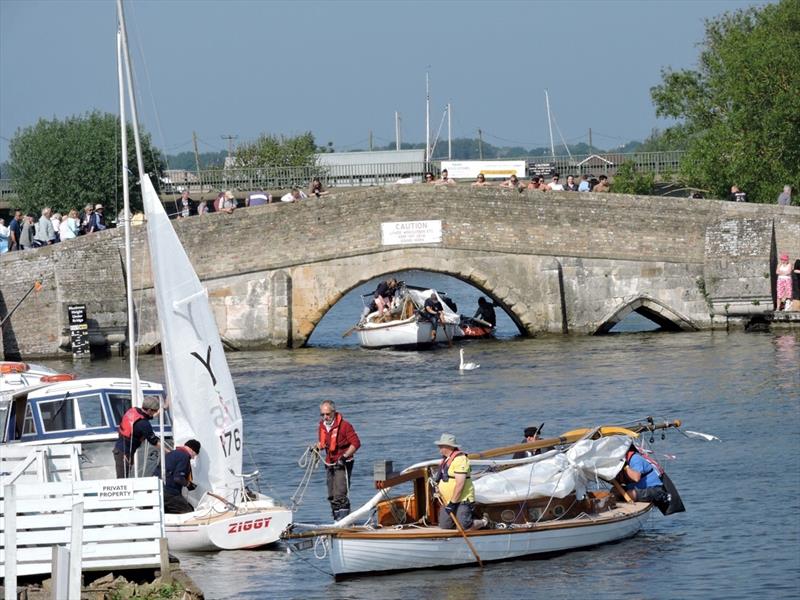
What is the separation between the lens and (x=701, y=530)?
18.6 metres

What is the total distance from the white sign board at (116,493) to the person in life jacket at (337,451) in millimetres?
3720

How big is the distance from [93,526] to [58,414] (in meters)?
5.76

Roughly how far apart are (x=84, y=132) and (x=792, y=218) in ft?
139

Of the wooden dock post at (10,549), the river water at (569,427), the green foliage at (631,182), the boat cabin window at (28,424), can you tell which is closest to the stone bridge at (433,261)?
the river water at (569,427)

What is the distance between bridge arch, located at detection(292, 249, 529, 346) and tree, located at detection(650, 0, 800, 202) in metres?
12.5

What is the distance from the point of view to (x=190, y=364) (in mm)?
18266

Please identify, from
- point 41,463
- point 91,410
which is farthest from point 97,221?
point 41,463

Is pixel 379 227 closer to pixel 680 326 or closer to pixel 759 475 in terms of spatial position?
pixel 680 326

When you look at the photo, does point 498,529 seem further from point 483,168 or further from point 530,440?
point 483,168

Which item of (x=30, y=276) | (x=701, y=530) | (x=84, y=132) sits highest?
(x=84, y=132)

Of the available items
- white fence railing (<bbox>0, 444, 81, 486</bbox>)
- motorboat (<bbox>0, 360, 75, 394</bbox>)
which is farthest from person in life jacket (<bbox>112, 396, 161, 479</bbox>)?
motorboat (<bbox>0, 360, 75, 394</bbox>)

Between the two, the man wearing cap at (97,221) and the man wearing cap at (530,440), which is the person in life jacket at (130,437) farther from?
the man wearing cap at (97,221)

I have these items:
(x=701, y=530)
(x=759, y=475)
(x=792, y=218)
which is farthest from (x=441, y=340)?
(x=701, y=530)

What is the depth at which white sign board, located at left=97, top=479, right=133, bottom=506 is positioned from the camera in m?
14.1
